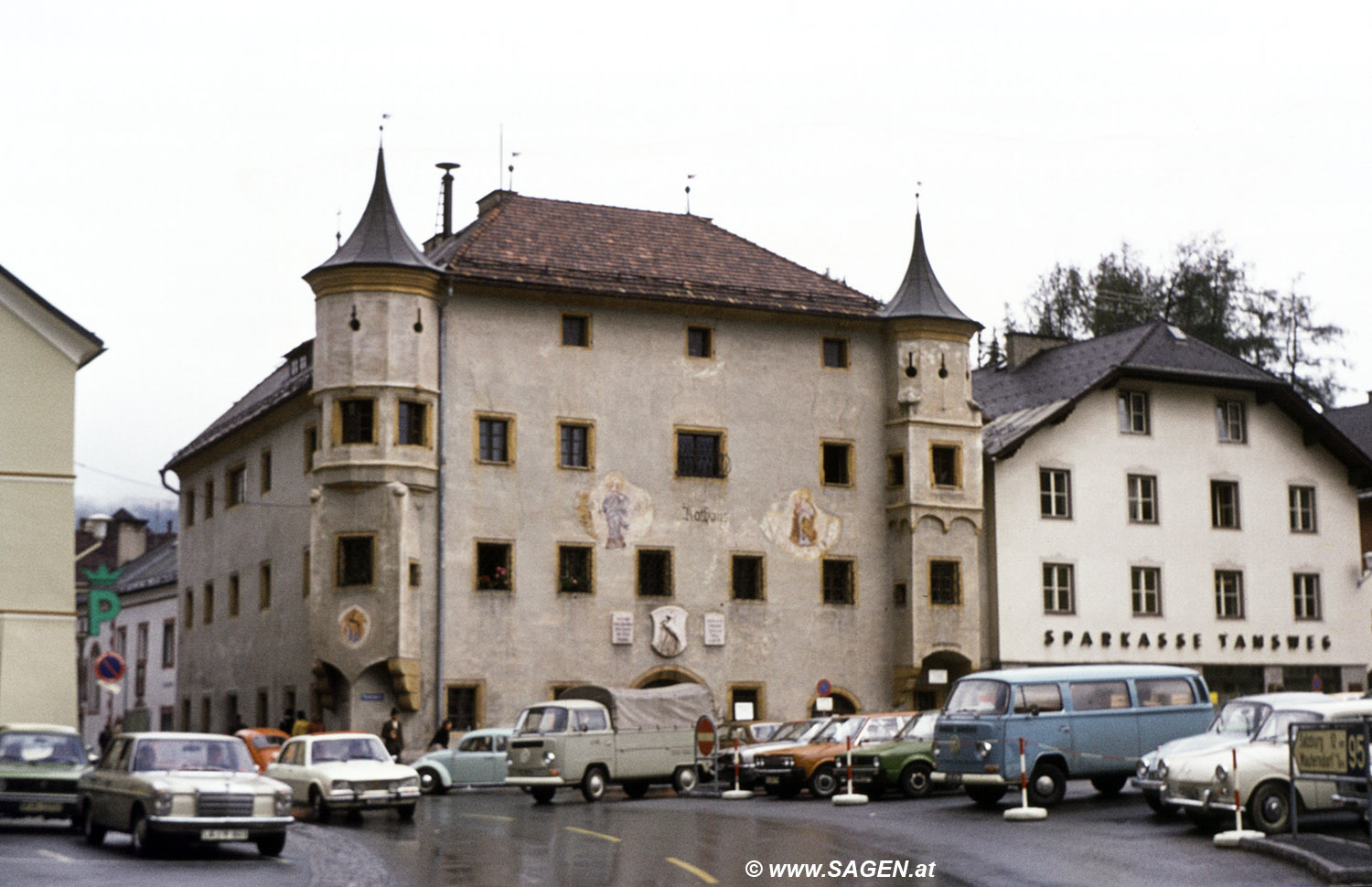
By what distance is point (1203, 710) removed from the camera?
96.4 ft

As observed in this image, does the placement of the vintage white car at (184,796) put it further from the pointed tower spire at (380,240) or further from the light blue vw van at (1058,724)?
the pointed tower spire at (380,240)

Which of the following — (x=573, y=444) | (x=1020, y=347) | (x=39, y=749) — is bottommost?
(x=39, y=749)

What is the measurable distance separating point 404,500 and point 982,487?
1639cm

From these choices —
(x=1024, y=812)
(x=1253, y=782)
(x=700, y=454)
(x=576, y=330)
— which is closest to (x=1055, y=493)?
(x=700, y=454)

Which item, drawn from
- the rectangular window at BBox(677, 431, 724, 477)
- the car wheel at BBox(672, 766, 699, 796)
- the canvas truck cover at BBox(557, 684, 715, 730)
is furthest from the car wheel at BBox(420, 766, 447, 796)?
the rectangular window at BBox(677, 431, 724, 477)

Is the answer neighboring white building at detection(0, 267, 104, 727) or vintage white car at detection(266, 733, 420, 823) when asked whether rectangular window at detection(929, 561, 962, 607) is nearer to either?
vintage white car at detection(266, 733, 420, 823)

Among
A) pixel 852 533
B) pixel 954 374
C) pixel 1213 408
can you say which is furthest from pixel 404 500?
pixel 1213 408

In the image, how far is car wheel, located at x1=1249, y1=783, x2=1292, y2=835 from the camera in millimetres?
21922

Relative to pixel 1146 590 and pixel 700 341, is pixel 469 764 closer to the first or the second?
pixel 700 341

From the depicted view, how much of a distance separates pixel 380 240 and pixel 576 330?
17.8 feet

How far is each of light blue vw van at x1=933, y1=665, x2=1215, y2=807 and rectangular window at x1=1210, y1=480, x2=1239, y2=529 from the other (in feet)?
79.4

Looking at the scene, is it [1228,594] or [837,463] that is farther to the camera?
[1228,594]

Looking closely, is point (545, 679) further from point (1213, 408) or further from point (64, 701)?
point (1213, 408)

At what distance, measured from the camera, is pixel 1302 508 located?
54281 millimetres
